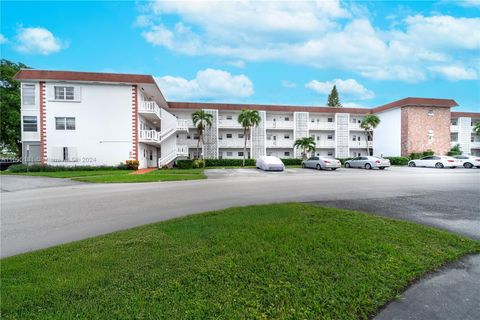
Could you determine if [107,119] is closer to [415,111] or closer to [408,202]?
[408,202]

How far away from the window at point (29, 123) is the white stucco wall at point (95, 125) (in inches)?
51.0

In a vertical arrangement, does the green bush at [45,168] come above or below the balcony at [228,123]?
below

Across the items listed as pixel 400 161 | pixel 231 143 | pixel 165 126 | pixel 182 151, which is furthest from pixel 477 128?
pixel 165 126

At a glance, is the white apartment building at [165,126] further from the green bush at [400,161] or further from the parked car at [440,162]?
the parked car at [440,162]

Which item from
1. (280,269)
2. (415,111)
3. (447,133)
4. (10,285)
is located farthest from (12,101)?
(447,133)

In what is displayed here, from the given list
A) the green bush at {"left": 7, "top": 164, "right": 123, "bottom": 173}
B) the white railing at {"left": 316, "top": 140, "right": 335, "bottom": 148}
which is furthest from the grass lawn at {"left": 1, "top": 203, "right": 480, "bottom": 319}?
the white railing at {"left": 316, "top": 140, "right": 335, "bottom": 148}

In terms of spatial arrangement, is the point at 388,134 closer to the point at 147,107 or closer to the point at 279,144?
the point at 279,144

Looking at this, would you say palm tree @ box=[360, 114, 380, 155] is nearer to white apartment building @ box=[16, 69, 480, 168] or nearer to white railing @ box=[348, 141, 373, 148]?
white railing @ box=[348, 141, 373, 148]

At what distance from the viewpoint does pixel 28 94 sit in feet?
79.6

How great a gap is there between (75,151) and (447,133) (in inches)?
1949

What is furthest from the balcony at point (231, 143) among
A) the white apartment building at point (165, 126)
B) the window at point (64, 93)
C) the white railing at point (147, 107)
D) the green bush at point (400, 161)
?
the green bush at point (400, 161)

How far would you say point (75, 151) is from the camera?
24625 millimetres

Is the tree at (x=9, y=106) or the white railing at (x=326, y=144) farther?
the white railing at (x=326, y=144)

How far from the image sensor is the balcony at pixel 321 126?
41062 mm
